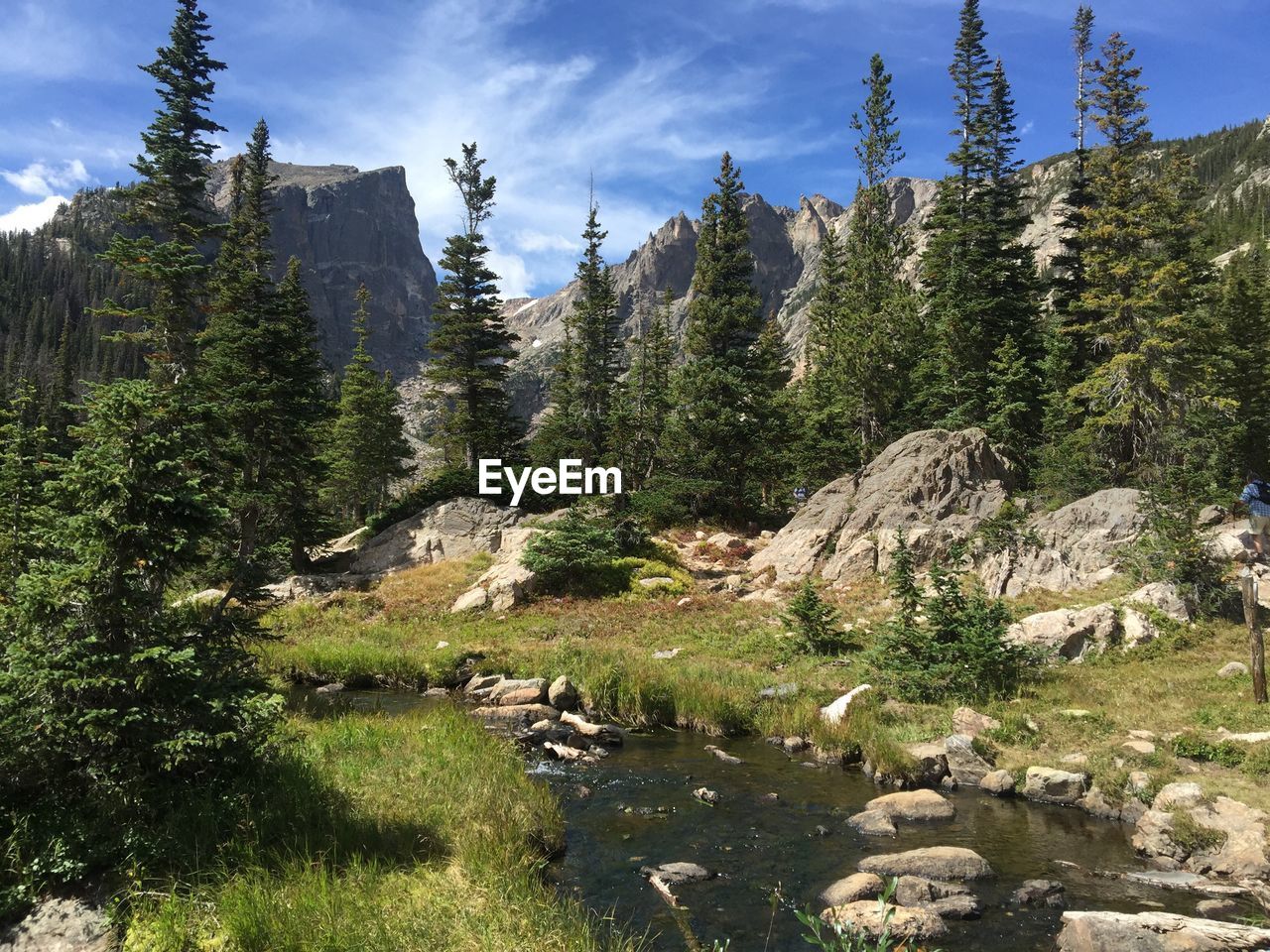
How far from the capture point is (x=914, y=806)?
11477mm

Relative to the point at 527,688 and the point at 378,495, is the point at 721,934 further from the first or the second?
the point at 378,495

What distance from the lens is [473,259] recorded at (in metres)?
43.7

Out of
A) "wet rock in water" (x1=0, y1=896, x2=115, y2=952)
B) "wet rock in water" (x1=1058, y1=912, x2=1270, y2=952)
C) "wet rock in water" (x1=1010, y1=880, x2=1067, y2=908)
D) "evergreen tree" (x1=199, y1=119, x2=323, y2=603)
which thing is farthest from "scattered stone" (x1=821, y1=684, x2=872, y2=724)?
"evergreen tree" (x1=199, y1=119, x2=323, y2=603)

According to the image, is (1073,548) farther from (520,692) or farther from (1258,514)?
(520,692)

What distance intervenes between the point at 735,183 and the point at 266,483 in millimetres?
29592

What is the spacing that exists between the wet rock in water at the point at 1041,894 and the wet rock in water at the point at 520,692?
11.8 metres

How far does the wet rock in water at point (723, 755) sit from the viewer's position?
14400mm

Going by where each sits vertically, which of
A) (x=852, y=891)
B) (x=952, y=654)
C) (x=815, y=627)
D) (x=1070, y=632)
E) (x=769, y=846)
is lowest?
Result: (x=769, y=846)

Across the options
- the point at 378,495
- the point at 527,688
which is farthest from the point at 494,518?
the point at 378,495

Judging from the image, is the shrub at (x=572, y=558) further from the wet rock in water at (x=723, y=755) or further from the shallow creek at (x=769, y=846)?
the shallow creek at (x=769, y=846)

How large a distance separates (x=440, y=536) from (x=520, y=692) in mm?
19856

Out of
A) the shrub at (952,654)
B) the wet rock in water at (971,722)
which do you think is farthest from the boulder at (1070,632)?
the wet rock in water at (971,722)

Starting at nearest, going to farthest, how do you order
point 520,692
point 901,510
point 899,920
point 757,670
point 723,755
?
point 899,920
point 723,755
point 520,692
point 757,670
point 901,510

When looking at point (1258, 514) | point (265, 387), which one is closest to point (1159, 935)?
point (1258, 514)
